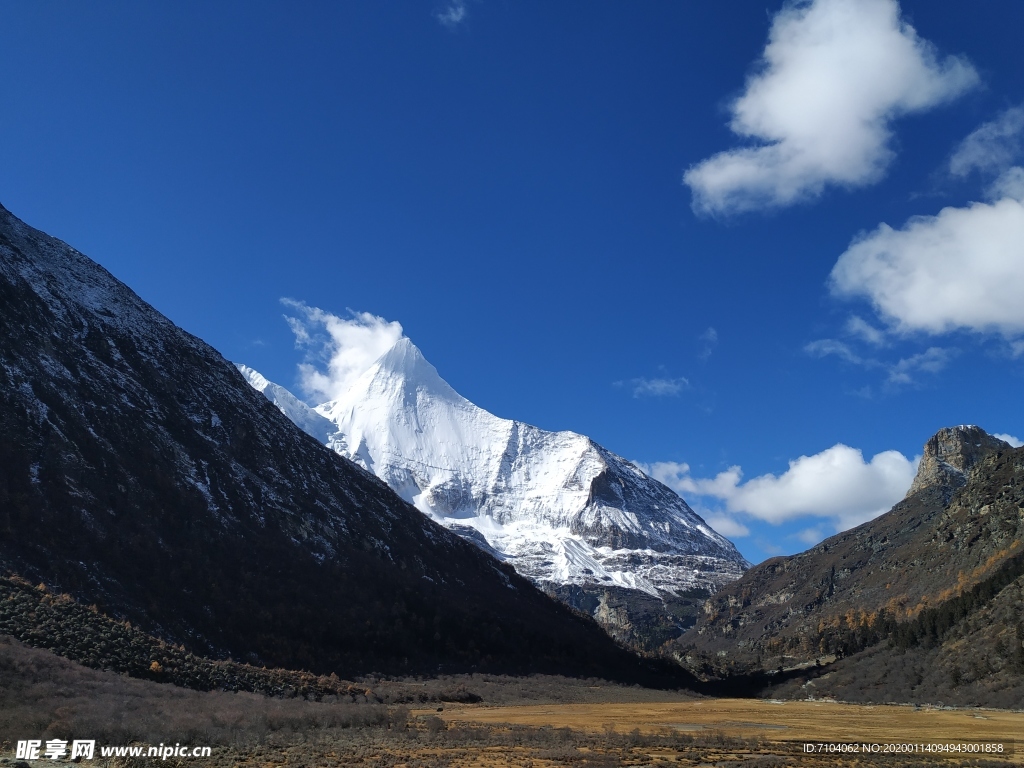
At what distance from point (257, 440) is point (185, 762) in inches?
3349

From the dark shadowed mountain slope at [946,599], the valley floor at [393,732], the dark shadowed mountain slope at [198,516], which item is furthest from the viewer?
the dark shadowed mountain slope at [946,599]

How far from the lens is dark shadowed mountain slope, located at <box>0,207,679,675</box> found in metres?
62.4

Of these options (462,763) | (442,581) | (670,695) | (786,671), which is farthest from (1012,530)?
(462,763)

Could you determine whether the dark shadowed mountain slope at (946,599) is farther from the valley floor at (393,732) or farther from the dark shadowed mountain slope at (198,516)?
the dark shadowed mountain slope at (198,516)

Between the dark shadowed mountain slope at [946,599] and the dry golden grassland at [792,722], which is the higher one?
the dark shadowed mountain slope at [946,599]

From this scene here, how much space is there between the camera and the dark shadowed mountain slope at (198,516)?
62406 millimetres

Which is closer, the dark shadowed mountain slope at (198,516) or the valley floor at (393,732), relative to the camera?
the valley floor at (393,732)

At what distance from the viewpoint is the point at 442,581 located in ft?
375

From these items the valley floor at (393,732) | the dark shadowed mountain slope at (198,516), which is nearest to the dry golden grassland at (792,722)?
the valley floor at (393,732)

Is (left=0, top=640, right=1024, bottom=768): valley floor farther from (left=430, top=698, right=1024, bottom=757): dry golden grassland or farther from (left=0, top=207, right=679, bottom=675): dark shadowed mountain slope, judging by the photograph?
(left=0, top=207, right=679, bottom=675): dark shadowed mountain slope

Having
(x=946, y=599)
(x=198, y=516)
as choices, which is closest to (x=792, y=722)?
(x=198, y=516)

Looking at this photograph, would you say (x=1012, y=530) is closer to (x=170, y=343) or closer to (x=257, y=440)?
(x=257, y=440)

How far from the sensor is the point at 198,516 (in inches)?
3145

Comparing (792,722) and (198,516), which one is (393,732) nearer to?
(792,722)
